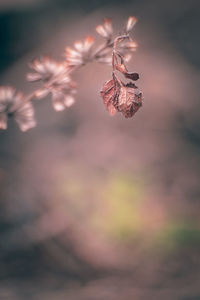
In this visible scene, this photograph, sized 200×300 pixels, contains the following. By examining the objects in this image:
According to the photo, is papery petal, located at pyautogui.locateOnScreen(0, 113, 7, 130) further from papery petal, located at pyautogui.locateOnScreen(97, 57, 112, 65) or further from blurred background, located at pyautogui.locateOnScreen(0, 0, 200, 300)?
blurred background, located at pyautogui.locateOnScreen(0, 0, 200, 300)

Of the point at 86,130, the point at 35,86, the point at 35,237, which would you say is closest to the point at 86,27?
the point at 35,86

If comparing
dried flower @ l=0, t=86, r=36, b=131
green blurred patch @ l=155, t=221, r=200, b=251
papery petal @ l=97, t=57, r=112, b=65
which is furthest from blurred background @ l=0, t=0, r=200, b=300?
papery petal @ l=97, t=57, r=112, b=65

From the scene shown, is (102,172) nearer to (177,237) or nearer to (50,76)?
(177,237)

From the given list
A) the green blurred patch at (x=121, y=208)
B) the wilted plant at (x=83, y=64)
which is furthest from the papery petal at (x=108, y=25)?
the green blurred patch at (x=121, y=208)

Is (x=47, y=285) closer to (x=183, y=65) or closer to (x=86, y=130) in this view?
(x=86, y=130)

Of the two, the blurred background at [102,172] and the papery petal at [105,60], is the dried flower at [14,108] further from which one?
the blurred background at [102,172]

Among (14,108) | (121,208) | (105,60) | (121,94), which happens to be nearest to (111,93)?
(121,94)
